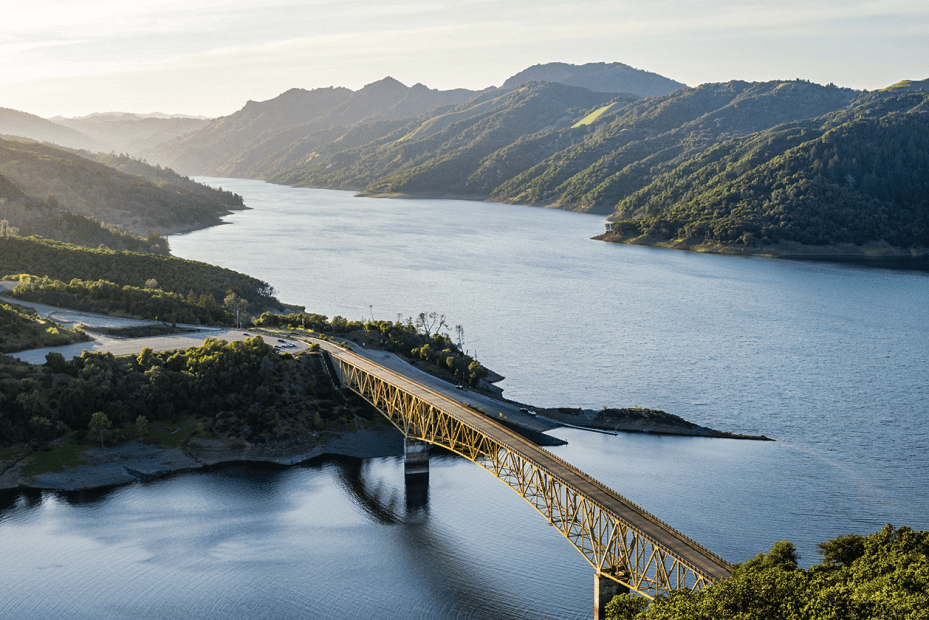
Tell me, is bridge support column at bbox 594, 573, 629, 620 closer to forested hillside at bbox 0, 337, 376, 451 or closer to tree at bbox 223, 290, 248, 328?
forested hillside at bbox 0, 337, 376, 451

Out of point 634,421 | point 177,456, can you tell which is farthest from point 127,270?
point 634,421

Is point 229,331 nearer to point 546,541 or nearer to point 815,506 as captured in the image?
point 546,541

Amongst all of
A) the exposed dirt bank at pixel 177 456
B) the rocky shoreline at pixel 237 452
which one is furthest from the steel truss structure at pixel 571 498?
the rocky shoreline at pixel 237 452

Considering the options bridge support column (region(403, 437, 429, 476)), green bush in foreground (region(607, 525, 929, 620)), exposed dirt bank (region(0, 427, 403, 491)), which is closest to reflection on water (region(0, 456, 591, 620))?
bridge support column (region(403, 437, 429, 476))

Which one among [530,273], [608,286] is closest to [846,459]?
[608,286]

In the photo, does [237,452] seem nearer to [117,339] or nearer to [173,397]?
[173,397]
